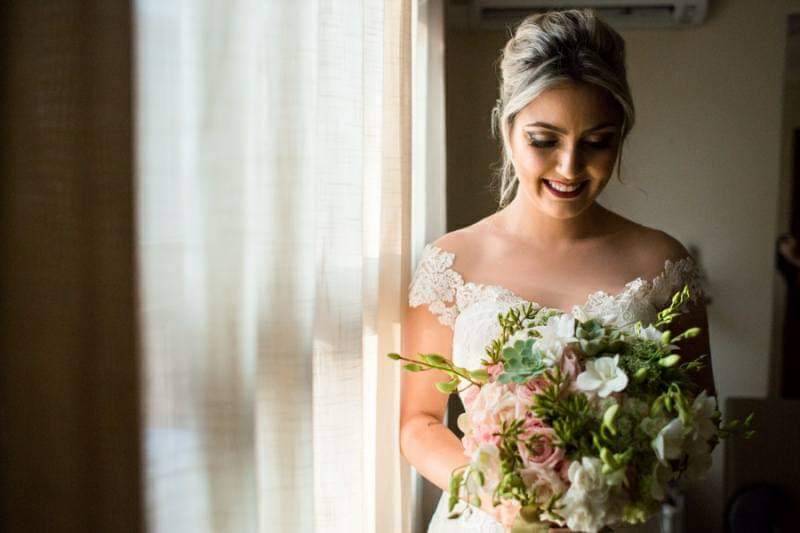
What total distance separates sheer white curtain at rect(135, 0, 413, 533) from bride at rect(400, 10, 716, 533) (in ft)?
1.09

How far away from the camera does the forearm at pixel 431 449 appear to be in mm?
1323

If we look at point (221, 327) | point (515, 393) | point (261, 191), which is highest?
point (261, 191)

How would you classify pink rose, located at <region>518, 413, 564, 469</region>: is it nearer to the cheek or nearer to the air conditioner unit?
the cheek

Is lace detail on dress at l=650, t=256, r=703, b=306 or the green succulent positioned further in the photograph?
lace detail on dress at l=650, t=256, r=703, b=306

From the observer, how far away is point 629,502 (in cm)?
91

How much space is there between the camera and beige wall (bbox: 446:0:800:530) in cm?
298

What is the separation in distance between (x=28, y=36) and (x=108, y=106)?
0.08m

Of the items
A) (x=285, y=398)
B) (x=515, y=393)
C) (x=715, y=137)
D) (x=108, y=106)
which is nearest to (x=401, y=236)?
(x=515, y=393)

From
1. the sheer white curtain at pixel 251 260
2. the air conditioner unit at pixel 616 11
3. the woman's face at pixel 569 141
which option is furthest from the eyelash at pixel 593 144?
the air conditioner unit at pixel 616 11

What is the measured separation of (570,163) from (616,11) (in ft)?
6.15

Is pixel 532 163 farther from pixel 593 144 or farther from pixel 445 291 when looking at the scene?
pixel 445 291

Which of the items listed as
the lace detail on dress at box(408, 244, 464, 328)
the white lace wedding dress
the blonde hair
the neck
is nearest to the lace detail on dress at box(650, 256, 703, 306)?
the white lace wedding dress

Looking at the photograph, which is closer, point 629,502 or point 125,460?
point 125,460

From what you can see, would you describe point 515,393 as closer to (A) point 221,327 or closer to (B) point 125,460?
(A) point 221,327
